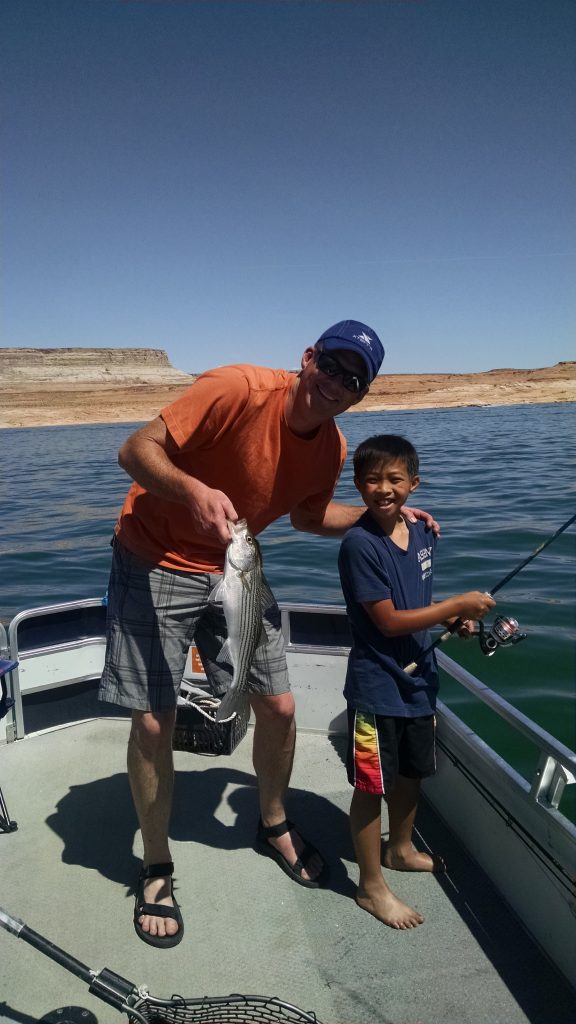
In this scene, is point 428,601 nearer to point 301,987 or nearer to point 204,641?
point 204,641

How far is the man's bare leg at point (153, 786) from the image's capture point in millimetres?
2674

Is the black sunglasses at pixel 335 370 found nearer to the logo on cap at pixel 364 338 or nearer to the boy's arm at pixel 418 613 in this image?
the logo on cap at pixel 364 338

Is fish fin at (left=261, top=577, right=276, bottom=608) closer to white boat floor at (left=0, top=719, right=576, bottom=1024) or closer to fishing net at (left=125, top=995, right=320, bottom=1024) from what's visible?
white boat floor at (left=0, top=719, right=576, bottom=1024)

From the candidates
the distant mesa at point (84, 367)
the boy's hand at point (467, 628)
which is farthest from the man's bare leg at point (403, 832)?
the distant mesa at point (84, 367)

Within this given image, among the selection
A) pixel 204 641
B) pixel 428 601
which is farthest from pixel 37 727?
pixel 428 601

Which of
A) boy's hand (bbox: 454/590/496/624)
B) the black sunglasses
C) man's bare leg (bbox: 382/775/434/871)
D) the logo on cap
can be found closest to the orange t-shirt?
the black sunglasses

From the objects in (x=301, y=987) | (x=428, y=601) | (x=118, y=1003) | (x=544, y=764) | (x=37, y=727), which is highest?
(x=428, y=601)

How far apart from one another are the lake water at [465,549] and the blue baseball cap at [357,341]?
3652 mm

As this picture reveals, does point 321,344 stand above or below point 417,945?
above

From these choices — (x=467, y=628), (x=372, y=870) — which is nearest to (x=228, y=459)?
(x=467, y=628)

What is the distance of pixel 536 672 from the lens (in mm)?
6395

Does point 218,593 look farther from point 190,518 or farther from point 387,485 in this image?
point 387,485

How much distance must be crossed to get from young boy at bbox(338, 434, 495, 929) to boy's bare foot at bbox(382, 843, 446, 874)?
0.24 m

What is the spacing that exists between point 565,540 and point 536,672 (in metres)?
4.77
